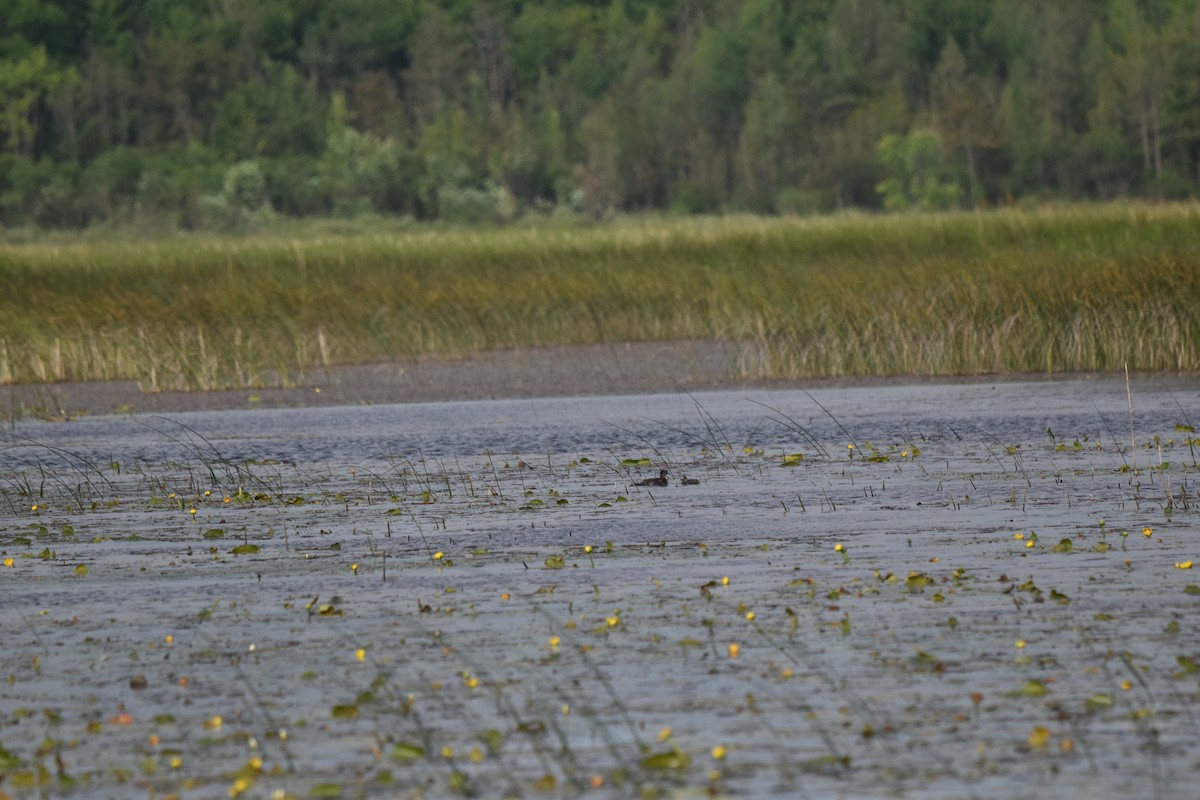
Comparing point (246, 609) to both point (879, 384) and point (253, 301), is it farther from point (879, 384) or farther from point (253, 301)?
point (253, 301)

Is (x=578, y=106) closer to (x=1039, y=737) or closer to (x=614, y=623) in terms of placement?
(x=614, y=623)

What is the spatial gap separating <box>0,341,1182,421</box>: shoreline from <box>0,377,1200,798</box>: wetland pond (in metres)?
4.82

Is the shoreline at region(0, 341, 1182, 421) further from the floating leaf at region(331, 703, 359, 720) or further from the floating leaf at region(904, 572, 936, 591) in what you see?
the floating leaf at region(331, 703, 359, 720)

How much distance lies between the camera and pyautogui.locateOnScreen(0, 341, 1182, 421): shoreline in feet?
55.7

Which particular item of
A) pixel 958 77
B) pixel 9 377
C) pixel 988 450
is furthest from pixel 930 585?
pixel 958 77

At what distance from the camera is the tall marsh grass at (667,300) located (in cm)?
1717

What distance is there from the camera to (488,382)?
18.5m

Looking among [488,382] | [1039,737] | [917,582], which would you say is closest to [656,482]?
[917,582]

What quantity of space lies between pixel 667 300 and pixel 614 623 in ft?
49.8

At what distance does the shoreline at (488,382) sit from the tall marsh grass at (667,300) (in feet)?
0.79

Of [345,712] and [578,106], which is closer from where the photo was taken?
[345,712]

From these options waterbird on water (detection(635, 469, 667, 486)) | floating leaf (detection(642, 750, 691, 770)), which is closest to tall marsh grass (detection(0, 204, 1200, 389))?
waterbird on water (detection(635, 469, 667, 486))

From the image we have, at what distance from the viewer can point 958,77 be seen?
92.4 metres

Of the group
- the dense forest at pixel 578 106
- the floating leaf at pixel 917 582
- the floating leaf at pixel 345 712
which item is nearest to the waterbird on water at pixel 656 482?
the floating leaf at pixel 917 582
